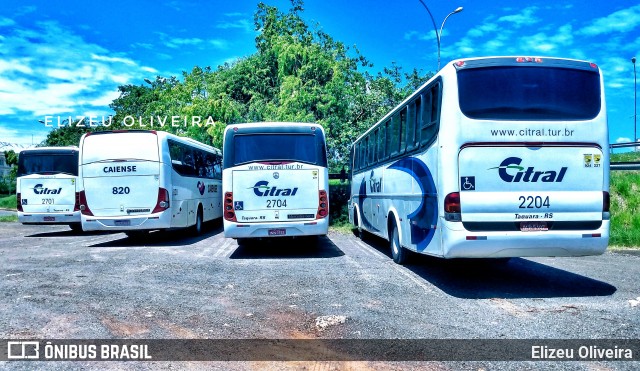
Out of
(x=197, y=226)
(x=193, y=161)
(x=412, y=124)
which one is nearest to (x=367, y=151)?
(x=412, y=124)

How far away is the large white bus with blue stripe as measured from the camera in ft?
23.0

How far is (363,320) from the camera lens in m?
5.85

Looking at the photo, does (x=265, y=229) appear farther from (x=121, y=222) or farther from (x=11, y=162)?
(x=11, y=162)

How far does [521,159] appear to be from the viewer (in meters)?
7.08

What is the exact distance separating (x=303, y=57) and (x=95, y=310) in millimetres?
17806

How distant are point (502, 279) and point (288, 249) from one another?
6.37 meters

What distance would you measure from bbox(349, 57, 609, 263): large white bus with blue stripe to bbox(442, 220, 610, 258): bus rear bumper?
13 millimetres

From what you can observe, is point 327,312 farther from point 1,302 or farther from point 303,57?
point 303,57

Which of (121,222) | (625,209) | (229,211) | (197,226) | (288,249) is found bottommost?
(288,249)

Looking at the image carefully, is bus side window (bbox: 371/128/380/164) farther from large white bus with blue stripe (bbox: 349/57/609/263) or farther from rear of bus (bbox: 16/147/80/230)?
rear of bus (bbox: 16/147/80/230)

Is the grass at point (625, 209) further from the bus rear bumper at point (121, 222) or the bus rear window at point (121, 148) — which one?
the bus rear window at point (121, 148)

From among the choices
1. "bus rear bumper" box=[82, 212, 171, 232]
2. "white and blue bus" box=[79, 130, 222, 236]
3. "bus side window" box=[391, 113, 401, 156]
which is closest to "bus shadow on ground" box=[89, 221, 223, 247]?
"bus rear bumper" box=[82, 212, 171, 232]

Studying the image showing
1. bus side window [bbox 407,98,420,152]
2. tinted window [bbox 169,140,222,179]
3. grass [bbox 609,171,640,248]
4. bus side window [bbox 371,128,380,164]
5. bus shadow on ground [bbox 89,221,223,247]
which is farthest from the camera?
tinted window [bbox 169,140,222,179]

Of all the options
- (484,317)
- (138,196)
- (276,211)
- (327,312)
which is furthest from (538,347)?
(138,196)
